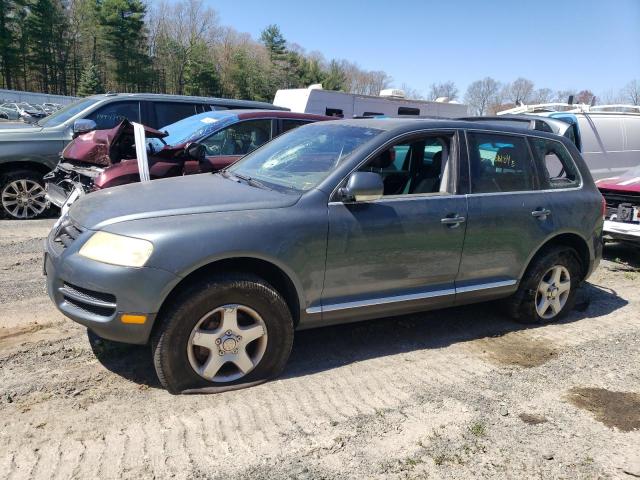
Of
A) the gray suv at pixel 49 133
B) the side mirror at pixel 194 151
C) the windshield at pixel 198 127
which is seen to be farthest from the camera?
the gray suv at pixel 49 133

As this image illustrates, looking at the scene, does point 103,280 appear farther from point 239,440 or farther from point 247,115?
point 247,115

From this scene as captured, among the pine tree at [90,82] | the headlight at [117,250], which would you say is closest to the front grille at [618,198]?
the headlight at [117,250]

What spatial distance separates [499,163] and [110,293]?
3.16 m

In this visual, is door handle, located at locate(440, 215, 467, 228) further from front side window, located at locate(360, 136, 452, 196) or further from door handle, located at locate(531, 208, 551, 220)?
door handle, located at locate(531, 208, 551, 220)

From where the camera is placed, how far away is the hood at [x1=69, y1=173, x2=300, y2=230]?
9.93 feet

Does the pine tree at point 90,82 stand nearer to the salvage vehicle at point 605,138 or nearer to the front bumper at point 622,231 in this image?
the salvage vehicle at point 605,138

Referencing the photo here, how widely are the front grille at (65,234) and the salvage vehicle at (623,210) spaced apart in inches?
253

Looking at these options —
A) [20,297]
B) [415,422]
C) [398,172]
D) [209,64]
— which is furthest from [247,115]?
[209,64]

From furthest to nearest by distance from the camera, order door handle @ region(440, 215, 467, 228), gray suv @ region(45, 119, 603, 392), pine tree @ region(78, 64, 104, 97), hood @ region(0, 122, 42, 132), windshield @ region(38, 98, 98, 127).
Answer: pine tree @ region(78, 64, 104, 97) → windshield @ region(38, 98, 98, 127) → hood @ region(0, 122, 42, 132) → door handle @ region(440, 215, 467, 228) → gray suv @ region(45, 119, 603, 392)

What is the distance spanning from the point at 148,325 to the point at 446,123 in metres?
2.67

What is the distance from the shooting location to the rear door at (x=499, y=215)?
3.98 metres

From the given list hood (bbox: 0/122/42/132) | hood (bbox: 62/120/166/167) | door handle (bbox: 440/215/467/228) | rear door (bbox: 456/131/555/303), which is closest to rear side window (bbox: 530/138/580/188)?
rear door (bbox: 456/131/555/303)

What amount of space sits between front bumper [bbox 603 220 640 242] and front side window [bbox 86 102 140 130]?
22.5 ft

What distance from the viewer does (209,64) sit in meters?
62.1
